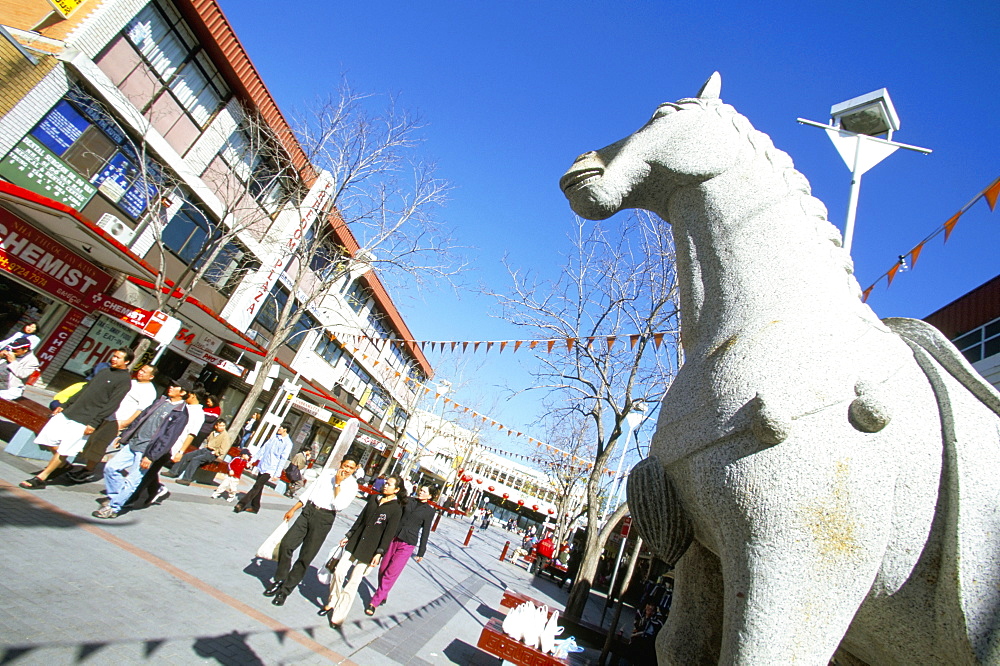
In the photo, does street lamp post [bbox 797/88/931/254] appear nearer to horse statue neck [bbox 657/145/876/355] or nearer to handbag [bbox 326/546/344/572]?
horse statue neck [bbox 657/145/876/355]

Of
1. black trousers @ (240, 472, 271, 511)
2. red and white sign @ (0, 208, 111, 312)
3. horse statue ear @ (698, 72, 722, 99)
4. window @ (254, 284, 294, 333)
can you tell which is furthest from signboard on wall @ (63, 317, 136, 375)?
horse statue ear @ (698, 72, 722, 99)

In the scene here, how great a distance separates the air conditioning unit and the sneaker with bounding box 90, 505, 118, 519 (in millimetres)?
10192

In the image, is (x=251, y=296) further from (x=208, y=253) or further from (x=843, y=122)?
(x=843, y=122)

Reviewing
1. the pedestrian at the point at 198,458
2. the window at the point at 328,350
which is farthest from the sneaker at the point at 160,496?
the window at the point at 328,350

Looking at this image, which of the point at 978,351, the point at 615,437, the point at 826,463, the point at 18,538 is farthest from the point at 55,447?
the point at 978,351

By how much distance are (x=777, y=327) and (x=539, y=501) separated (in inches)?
2242

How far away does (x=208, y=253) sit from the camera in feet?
58.6

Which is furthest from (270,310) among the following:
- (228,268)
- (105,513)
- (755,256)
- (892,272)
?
(755,256)

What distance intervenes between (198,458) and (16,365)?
3.51 meters

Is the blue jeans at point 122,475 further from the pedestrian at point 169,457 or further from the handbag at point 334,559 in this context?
the handbag at point 334,559

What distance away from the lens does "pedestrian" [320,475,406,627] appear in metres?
6.09

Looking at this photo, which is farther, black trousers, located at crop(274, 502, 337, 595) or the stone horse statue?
black trousers, located at crop(274, 502, 337, 595)

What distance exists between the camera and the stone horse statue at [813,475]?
123 cm

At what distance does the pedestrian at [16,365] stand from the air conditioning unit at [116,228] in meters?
4.84
